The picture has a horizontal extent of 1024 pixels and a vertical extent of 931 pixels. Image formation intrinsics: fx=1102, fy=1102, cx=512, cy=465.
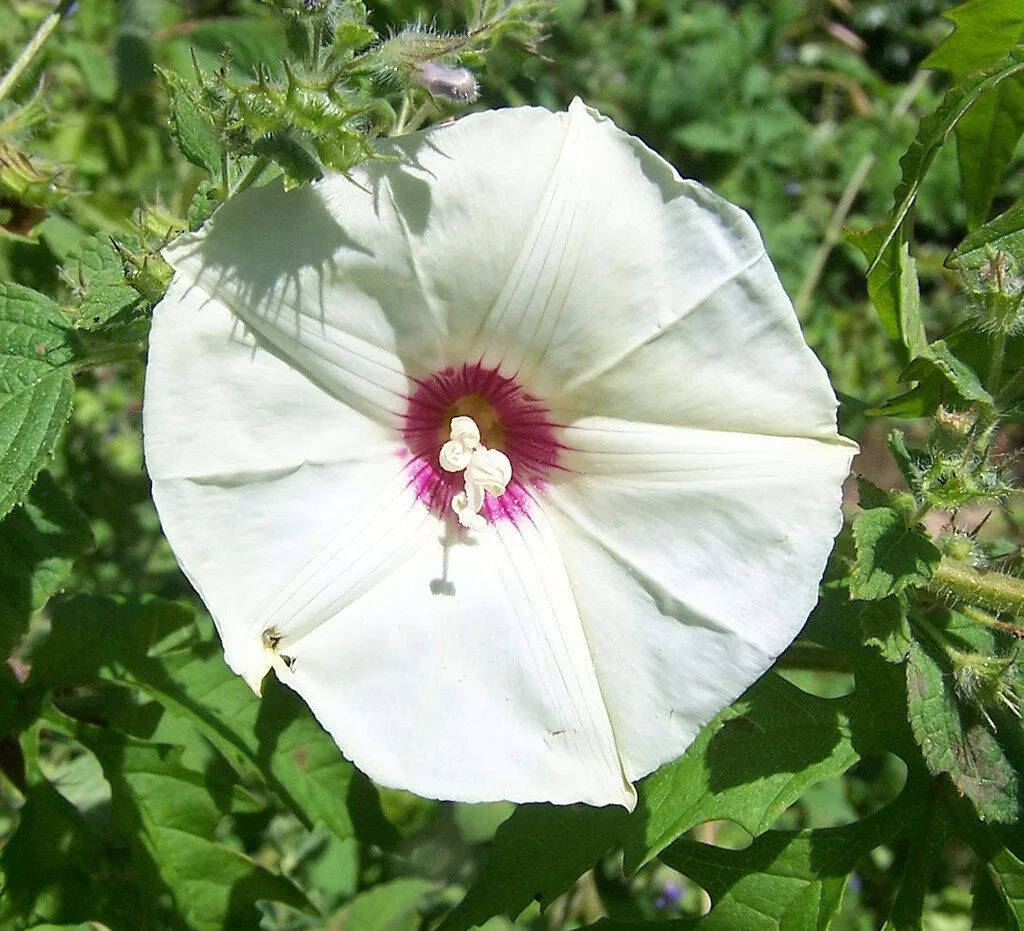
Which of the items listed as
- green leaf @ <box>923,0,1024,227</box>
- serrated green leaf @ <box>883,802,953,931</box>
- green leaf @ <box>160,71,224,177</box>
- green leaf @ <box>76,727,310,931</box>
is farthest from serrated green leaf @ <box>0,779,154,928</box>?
green leaf @ <box>923,0,1024,227</box>

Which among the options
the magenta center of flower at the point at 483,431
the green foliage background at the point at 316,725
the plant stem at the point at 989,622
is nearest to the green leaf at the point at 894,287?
the green foliage background at the point at 316,725

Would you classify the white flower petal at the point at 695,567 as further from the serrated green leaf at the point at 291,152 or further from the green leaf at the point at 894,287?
the serrated green leaf at the point at 291,152

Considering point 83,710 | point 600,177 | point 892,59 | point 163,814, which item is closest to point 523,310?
point 600,177

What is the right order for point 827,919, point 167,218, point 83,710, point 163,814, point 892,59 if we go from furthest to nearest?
point 892,59, point 83,710, point 163,814, point 827,919, point 167,218

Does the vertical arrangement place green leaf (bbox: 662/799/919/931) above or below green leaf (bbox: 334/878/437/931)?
above

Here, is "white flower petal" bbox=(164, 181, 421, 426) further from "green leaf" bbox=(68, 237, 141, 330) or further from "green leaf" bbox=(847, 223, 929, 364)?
"green leaf" bbox=(847, 223, 929, 364)

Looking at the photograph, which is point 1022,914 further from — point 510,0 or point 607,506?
point 510,0
